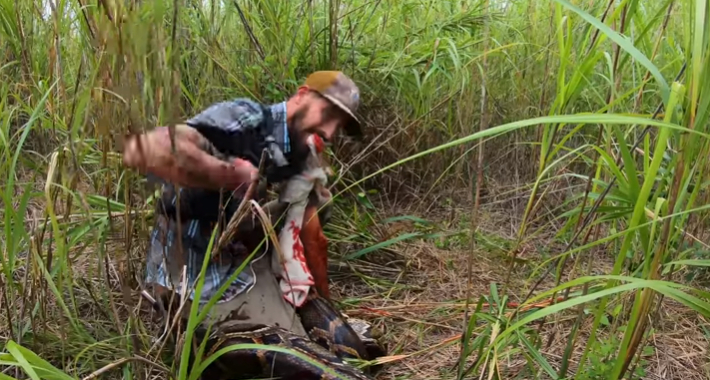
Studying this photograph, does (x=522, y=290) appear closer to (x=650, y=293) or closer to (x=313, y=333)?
(x=313, y=333)

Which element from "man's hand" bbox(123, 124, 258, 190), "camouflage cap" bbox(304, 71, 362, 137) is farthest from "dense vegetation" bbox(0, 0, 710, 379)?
"camouflage cap" bbox(304, 71, 362, 137)

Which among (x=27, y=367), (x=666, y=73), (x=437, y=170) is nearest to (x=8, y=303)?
(x=27, y=367)

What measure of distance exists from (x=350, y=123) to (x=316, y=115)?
0.42 feet

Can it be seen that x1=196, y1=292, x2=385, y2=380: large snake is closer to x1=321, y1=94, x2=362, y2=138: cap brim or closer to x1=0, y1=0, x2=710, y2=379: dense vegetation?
x1=0, y1=0, x2=710, y2=379: dense vegetation

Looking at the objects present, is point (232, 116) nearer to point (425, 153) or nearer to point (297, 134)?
point (297, 134)

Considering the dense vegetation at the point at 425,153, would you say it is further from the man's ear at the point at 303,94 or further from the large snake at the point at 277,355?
the man's ear at the point at 303,94

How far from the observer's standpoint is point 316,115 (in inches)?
79.3

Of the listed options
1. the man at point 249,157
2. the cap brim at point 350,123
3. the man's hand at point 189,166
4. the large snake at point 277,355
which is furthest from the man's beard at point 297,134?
the large snake at point 277,355

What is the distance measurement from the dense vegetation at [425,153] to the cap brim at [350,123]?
156mm

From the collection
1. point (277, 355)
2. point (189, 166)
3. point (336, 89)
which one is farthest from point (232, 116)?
point (277, 355)

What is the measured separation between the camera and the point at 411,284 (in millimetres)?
2629

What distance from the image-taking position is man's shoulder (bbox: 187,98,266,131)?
6.12 ft

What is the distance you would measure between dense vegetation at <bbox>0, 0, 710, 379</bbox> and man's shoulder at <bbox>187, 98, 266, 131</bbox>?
258 millimetres

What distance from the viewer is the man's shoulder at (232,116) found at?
1864 millimetres
